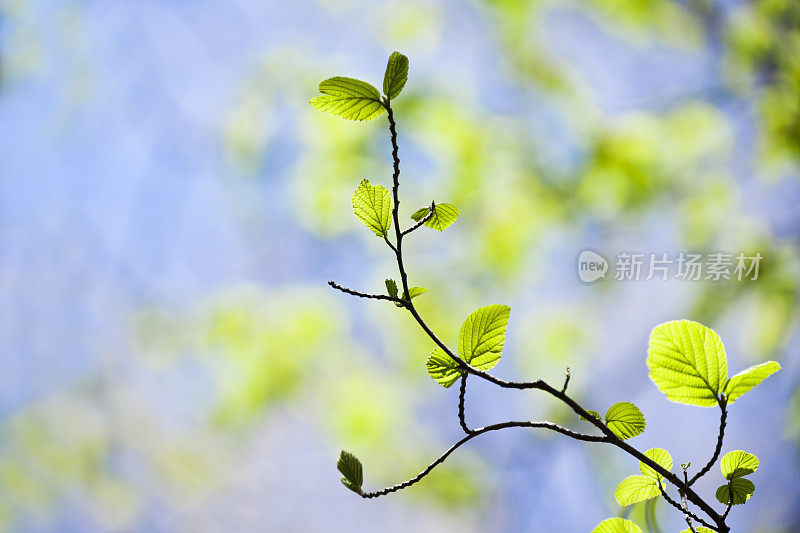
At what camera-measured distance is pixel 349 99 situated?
22 centimetres

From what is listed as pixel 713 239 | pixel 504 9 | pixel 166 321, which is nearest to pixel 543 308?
pixel 713 239

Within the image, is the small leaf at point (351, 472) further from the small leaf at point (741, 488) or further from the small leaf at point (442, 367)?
the small leaf at point (741, 488)

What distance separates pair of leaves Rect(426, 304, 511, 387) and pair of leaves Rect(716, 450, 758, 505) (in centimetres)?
11

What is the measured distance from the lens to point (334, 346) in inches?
60.9

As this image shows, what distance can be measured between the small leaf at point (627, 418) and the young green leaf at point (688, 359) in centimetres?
3

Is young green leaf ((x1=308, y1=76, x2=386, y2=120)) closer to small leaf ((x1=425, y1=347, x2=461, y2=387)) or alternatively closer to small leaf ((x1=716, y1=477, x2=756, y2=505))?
small leaf ((x1=425, y1=347, x2=461, y2=387))

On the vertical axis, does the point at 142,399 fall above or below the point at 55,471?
above

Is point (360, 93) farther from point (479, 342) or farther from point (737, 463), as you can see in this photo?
point (737, 463)

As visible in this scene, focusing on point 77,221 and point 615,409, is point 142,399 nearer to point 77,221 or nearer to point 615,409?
point 77,221

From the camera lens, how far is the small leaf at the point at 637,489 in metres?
0.25

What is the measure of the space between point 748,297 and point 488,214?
2.19ft

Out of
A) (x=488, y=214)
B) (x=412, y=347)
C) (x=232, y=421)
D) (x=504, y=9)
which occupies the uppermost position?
(x=504, y=9)

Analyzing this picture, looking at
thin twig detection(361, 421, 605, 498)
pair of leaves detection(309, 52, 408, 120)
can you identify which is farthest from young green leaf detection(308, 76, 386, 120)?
thin twig detection(361, 421, 605, 498)

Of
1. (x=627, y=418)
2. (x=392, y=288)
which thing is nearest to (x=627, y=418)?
(x=627, y=418)
